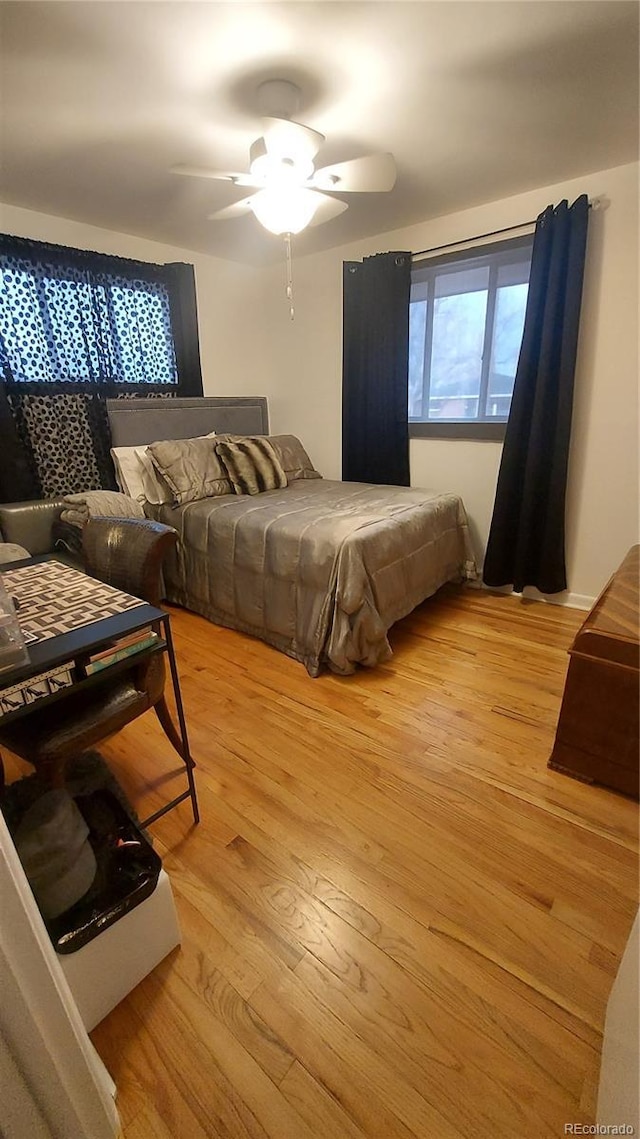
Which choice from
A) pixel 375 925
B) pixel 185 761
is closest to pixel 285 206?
pixel 185 761

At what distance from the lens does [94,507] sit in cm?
261

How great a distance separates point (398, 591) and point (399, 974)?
1558 millimetres

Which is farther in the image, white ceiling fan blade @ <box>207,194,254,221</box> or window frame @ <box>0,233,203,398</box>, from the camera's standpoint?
window frame @ <box>0,233,203,398</box>

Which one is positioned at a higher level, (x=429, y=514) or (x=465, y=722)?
(x=429, y=514)

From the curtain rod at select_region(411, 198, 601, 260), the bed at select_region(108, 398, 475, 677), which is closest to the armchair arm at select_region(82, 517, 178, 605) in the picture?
the bed at select_region(108, 398, 475, 677)

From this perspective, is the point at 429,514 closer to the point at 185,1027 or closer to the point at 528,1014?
the point at 528,1014

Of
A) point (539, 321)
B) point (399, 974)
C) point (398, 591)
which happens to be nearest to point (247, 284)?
point (539, 321)

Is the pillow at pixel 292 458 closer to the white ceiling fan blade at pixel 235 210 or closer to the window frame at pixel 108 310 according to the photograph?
the window frame at pixel 108 310

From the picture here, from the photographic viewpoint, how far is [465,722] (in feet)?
6.19

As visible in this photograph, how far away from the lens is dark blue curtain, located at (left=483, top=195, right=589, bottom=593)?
244 cm

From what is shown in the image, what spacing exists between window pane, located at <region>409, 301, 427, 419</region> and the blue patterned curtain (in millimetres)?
1632

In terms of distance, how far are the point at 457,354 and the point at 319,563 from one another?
1883mm

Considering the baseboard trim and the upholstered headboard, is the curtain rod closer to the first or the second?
the upholstered headboard

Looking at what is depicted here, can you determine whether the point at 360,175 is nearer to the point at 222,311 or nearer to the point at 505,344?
the point at 505,344
